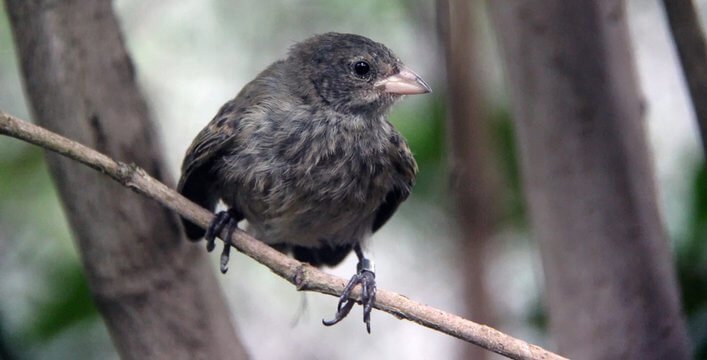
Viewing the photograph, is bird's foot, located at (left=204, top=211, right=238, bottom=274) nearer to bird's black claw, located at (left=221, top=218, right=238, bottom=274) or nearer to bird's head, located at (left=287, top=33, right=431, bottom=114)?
bird's black claw, located at (left=221, top=218, right=238, bottom=274)

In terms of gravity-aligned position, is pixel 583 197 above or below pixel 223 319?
above

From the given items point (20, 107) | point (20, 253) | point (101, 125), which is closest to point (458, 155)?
point (101, 125)

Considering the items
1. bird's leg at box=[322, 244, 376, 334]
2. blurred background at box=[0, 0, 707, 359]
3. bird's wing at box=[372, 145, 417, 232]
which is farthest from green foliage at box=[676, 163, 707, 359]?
bird's leg at box=[322, 244, 376, 334]

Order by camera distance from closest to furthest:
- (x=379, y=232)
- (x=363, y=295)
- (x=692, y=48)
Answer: (x=692, y=48), (x=363, y=295), (x=379, y=232)

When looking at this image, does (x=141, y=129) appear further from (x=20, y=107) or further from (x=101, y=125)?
(x=20, y=107)

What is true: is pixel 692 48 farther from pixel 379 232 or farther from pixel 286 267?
pixel 379 232

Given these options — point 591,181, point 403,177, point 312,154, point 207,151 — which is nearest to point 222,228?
point 207,151
